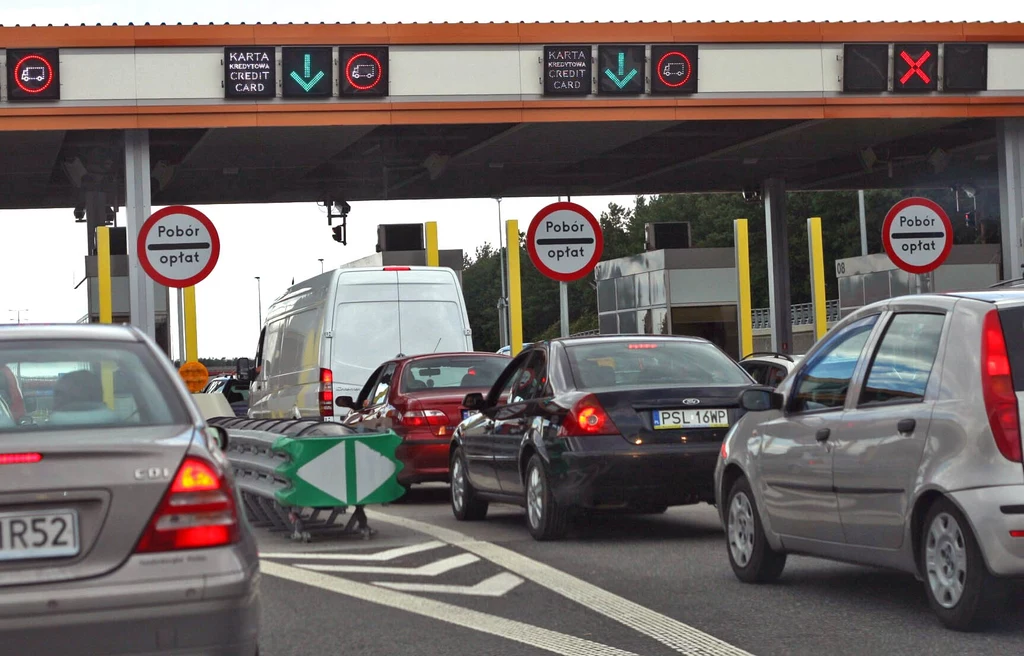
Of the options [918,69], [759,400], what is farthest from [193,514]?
[918,69]

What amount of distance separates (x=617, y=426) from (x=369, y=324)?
28.6ft

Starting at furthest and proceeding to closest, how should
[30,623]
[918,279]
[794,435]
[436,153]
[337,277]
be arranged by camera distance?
1. [918,279]
2. [436,153]
3. [337,277]
4. [794,435]
5. [30,623]

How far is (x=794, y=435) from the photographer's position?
28.0ft

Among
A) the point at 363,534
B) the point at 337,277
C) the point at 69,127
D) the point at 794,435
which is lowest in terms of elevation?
the point at 363,534

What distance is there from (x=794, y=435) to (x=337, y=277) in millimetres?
11502

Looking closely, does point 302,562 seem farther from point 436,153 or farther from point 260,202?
point 260,202

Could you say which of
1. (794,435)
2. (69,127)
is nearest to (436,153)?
(69,127)

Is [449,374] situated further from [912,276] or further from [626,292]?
[626,292]

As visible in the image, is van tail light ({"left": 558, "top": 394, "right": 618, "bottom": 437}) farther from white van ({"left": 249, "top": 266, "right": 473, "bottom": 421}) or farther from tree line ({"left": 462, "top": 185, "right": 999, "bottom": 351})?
tree line ({"left": 462, "top": 185, "right": 999, "bottom": 351})

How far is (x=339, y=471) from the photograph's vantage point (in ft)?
38.3

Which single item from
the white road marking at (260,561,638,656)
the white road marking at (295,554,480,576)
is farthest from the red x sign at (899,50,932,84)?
the white road marking at (260,561,638,656)

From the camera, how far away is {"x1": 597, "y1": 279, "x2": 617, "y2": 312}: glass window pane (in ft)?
114

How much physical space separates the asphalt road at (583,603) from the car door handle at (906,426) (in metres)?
0.82

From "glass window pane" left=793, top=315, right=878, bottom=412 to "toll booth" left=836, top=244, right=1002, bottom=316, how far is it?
68.1 feet
